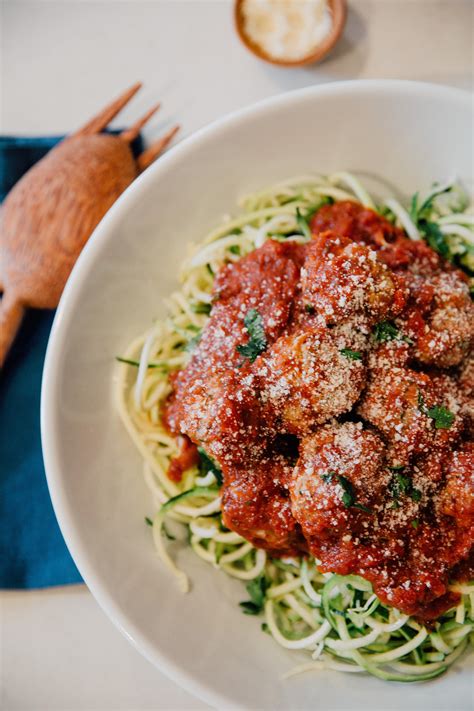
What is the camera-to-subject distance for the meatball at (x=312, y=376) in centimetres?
329

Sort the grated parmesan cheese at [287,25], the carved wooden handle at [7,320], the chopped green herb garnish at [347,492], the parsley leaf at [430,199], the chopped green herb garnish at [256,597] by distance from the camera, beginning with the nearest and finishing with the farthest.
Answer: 1. the chopped green herb garnish at [347,492]
2. the chopped green herb garnish at [256,597]
3. the parsley leaf at [430,199]
4. the carved wooden handle at [7,320]
5. the grated parmesan cheese at [287,25]

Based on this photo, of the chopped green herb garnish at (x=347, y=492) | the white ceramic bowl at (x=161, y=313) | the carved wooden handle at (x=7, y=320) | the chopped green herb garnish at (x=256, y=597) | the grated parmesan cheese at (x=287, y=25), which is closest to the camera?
the chopped green herb garnish at (x=347, y=492)

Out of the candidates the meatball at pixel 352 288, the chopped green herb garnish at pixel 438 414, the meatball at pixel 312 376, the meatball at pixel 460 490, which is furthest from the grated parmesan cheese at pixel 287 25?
the meatball at pixel 460 490

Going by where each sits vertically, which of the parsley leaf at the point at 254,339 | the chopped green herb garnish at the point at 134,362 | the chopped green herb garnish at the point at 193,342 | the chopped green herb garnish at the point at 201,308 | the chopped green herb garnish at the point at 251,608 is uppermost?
the parsley leaf at the point at 254,339

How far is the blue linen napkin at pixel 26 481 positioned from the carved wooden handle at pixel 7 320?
0.29 feet

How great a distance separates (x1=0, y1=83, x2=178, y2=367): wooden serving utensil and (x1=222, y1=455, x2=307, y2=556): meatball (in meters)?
2.08

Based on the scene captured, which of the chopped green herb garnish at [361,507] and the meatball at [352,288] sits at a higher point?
the meatball at [352,288]

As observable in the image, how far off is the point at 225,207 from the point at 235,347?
128 centimetres

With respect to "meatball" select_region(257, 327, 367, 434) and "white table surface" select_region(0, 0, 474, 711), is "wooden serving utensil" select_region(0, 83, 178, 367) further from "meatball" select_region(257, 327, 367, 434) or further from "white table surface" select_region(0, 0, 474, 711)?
"meatball" select_region(257, 327, 367, 434)

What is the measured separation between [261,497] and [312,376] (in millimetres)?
716

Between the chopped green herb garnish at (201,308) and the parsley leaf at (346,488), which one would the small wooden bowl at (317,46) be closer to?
the chopped green herb garnish at (201,308)

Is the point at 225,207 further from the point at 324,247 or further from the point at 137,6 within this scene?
the point at 137,6

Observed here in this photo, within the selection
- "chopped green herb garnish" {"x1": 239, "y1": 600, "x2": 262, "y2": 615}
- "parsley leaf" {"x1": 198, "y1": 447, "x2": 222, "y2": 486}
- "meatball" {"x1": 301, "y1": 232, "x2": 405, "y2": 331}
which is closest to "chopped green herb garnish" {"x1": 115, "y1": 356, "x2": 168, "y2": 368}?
"parsley leaf" {"x1": 198, "y1": 447, "x2": 222, "y2": 486}

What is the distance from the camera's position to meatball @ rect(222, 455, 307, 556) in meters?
3.48
